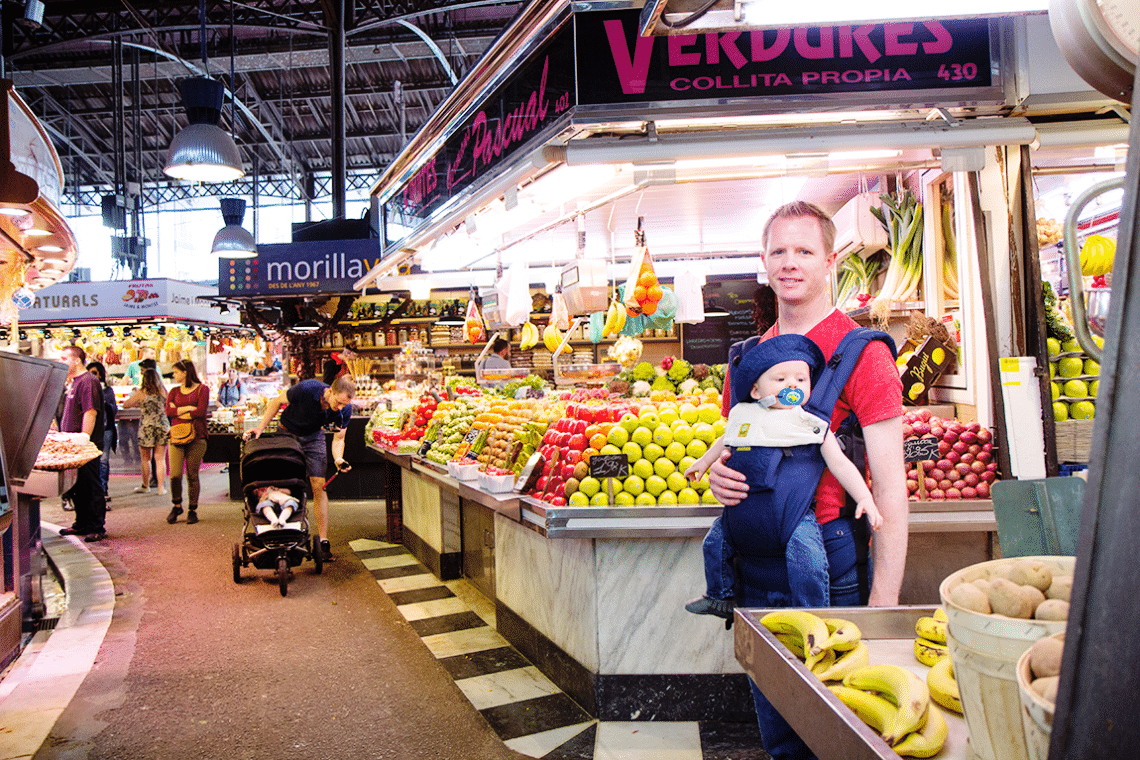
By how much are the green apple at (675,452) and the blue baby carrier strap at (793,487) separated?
1526 millimetres

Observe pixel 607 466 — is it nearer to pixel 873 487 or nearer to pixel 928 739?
pixel 873 487

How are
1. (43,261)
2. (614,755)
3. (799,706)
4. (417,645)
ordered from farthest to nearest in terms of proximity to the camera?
(43,261), (417,645), (614,755), (799,706)

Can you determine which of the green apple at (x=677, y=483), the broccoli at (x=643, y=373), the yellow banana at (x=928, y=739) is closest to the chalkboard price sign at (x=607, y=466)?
the green apple at (x=677, y=483)

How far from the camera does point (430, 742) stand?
3.21 m

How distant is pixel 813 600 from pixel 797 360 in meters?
0.56

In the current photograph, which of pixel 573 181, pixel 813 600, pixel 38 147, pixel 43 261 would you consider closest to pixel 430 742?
pixel 813 600

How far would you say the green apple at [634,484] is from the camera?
11.4 feet

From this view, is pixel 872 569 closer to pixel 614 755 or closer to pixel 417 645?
pixel 614 755

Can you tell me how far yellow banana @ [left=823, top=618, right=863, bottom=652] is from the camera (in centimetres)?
141

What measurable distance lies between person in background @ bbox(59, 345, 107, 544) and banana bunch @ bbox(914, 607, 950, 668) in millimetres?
7623

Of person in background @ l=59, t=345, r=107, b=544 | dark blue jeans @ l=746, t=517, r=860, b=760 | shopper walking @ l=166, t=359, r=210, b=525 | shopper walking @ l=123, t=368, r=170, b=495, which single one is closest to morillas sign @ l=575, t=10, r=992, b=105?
dark blue jeans @ l=746, t=517, r=860, b=760

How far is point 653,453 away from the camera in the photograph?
11.7ft

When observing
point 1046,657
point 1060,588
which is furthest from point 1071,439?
point 1046,657

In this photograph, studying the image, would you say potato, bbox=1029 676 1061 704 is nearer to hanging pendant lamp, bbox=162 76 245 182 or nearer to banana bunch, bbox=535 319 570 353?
banana bunch, bbox=535 319 570 353
